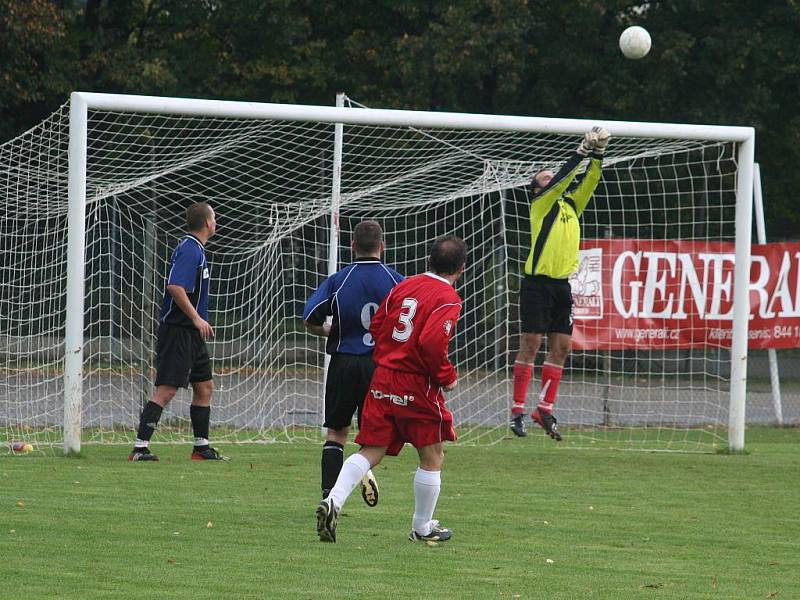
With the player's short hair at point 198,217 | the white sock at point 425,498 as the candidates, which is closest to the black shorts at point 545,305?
the player's short hair at point 198,217

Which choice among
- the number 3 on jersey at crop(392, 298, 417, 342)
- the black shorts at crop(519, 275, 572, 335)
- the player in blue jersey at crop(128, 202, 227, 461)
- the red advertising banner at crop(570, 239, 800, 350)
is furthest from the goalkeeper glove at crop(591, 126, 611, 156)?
the number 3 on jersey at crop(392, 298, 417, 342)

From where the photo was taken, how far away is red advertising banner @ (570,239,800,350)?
1416cm

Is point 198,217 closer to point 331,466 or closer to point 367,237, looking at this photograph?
point 367,237

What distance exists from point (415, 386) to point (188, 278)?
3.58m

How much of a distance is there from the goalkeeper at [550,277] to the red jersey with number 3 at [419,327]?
14.5 feet

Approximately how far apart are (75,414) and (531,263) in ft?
13.0

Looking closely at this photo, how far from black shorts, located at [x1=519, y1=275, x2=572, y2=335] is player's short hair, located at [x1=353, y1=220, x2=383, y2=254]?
405cm

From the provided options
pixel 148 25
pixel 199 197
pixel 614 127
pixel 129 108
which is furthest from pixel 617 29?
pixel 129 108

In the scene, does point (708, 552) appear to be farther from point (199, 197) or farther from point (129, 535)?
point (199, 197)

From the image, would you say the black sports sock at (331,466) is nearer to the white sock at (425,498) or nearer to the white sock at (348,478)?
the white sock at (348,478)

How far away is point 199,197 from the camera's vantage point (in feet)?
48.0

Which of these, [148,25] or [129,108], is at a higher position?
[148,25]

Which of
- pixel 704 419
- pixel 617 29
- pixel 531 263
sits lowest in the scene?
pixel 704 419

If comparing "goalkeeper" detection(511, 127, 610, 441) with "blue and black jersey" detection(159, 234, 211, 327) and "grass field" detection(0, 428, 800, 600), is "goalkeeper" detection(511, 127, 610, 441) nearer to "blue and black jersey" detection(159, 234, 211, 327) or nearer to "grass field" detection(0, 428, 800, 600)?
"grass field" detection(0, 428, 800, 600)
